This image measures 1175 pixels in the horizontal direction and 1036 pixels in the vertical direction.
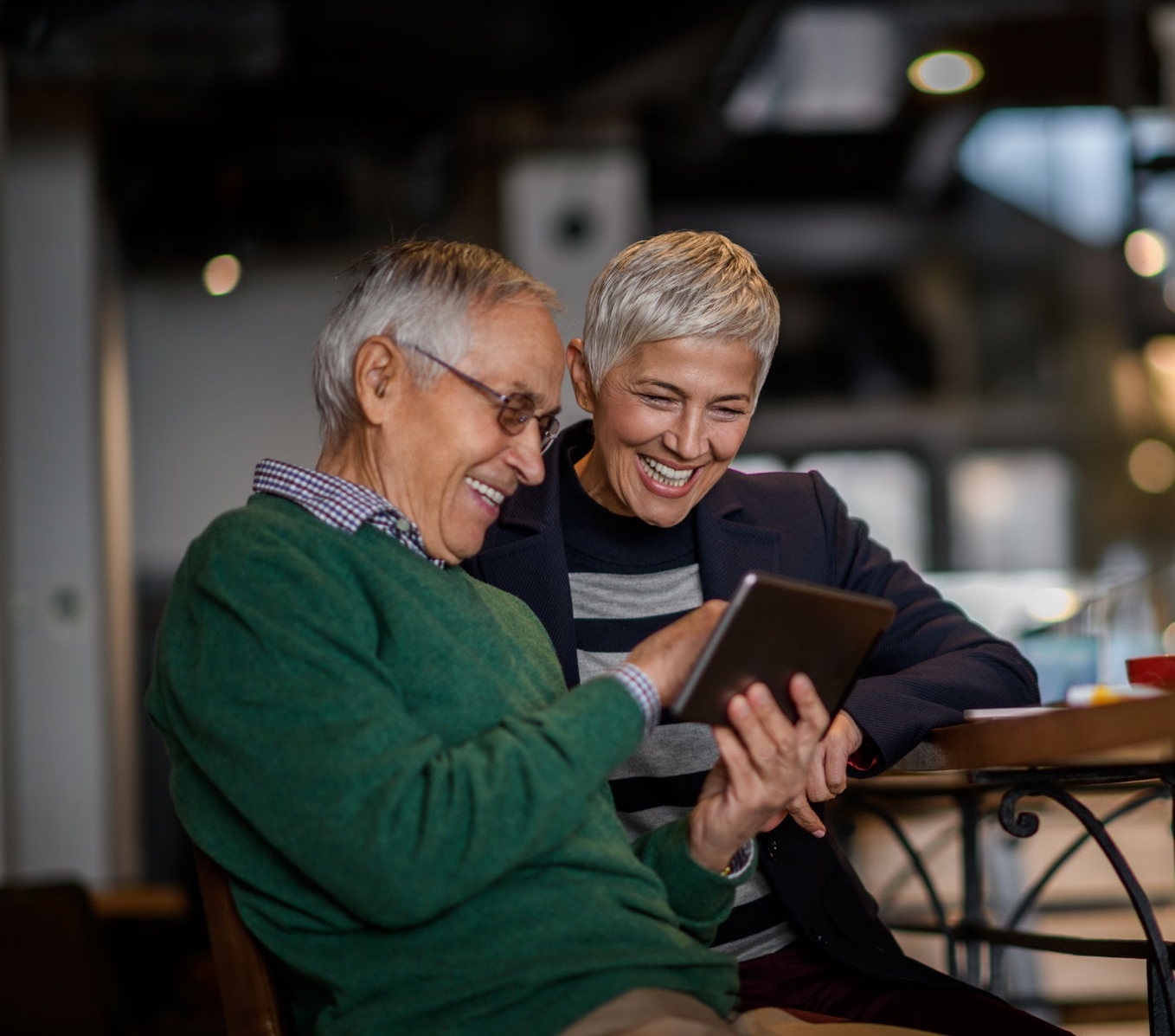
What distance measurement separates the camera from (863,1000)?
1.59 m

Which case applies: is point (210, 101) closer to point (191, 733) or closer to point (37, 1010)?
point (37, 1010)

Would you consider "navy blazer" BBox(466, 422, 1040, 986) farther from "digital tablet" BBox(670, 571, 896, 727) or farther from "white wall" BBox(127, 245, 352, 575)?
"white wall" BBox(127, 245, 352, 575)

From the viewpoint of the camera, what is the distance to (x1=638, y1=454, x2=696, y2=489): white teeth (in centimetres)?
187

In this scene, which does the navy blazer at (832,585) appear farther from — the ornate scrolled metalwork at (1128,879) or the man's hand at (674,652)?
the man's hand at (674,652)

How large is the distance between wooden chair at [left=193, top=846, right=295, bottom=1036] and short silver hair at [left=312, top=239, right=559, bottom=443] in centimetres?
45

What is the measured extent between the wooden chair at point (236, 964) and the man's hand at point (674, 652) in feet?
1.40

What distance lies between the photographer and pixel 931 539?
12.4 m

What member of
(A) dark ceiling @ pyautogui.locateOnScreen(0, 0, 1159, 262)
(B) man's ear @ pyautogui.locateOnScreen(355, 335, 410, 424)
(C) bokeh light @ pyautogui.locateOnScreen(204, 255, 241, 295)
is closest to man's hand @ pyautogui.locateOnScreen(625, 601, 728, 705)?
(B) man's ear @ pyautogui.locateOnScreen(355, 335, 410, 424)

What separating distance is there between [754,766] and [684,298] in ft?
2.37

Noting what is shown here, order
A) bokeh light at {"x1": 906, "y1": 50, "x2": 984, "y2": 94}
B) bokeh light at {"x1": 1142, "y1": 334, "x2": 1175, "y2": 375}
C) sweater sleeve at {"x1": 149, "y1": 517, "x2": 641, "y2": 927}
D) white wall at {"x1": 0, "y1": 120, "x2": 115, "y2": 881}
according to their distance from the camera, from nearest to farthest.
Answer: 1. sweater sleeve at {"x1": 149, "y1": 517, "x2": 641, "y2": 927}
2. white wall at {"x1": 0, "y1": 120, "x2": 115, "y2": 881}
3. bokeh light at {"x1": 906, "y1": 50, "x2": 984, "y2": 94}
4. bokeh light at {"x1": 1142, "y1": 334, "x2": 1175, "y2": 375}

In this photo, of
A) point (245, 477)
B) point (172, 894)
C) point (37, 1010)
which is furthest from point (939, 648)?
point (245, 477)

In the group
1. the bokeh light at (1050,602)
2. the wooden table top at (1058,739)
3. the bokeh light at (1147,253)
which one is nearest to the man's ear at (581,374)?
the wooden table top at (1058,739)

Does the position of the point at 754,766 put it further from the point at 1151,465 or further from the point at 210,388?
the point at 1151,465

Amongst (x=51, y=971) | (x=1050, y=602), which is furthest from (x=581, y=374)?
(x=1050, y=602)
